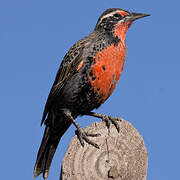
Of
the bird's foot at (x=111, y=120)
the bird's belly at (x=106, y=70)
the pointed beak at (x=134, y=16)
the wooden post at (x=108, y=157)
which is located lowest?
the wooden post at (x=108, y=157)

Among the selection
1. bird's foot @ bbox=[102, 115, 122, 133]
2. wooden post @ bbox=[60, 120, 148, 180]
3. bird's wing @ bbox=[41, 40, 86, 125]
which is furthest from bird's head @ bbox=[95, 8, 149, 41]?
wooden post @ bbox=[60, 120, 148, 180]

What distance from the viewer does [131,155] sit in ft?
19.7

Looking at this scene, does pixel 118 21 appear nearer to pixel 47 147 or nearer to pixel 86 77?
pixel 86 77

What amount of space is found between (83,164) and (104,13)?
3.07 m

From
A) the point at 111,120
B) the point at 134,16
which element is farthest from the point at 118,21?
the point at 111,120

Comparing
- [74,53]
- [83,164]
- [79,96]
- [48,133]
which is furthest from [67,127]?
[83,164]

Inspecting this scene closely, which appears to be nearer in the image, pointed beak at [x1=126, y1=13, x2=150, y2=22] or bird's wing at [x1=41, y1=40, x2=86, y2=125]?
bird's wing at [x1=41, y1=40, x2=86, y2=125]

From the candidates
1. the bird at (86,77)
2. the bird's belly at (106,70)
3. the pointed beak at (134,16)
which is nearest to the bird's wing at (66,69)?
the bird at (86,77)

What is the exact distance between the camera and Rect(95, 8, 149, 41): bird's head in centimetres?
723

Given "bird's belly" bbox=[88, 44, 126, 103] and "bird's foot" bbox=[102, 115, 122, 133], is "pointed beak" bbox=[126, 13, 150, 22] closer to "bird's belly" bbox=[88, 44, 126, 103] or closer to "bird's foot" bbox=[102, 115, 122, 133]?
"bird's belly" bbox=[88, 44, 126, 103]

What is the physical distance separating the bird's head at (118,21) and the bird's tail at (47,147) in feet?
6.31

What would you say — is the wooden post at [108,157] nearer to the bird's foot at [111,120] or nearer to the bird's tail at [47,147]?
the bird's foot at [111,120]

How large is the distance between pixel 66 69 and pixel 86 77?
51cm

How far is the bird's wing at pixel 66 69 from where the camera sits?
7.03 metres
